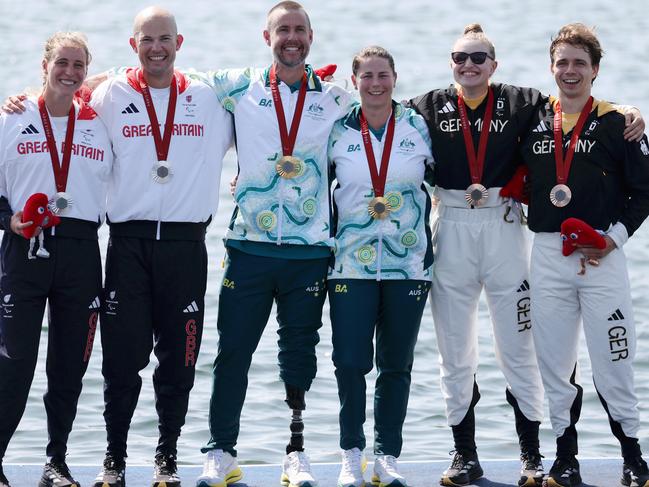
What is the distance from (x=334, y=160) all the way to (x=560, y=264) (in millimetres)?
1024

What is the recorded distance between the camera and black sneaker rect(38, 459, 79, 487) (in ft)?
20.2

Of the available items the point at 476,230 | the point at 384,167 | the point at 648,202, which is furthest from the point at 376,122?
the point at 648,202

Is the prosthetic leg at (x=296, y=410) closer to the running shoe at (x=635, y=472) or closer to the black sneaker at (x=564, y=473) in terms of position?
the black sneaker at (x=564, y=473)

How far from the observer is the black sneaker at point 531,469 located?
6438mm

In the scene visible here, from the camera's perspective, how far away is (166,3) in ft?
74.0

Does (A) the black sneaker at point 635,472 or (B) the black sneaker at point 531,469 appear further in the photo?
(B) the black sneaker at point 531,469

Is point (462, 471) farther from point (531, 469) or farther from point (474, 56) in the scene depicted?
point (474, 56)

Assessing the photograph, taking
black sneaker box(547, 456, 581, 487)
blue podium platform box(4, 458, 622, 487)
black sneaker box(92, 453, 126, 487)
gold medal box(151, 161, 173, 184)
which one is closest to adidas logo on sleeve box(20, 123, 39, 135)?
gold medal box(151, 161, 173, 184)

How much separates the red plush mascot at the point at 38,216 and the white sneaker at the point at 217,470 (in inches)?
44.1

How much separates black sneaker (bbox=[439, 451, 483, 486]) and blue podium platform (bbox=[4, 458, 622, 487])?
4 centimetres

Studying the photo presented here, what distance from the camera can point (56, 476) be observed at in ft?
20.2

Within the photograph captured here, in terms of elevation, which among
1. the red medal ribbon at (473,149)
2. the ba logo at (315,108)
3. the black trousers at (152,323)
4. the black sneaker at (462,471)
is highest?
the ba logo at (315,108)

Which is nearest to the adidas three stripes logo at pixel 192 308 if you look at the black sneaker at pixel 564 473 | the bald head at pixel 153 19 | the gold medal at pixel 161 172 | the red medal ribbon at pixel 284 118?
the gold medal at pixel 161 172

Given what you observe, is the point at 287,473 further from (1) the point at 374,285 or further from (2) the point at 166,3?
(2) the point at 166,3
